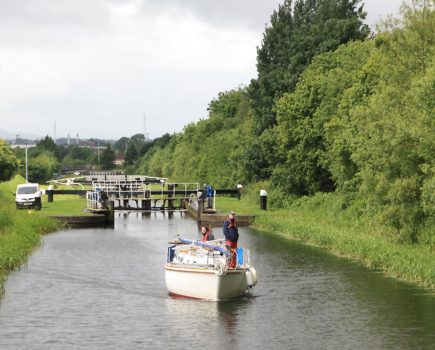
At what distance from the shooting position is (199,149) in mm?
136375

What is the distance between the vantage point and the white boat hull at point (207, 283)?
3253 cm

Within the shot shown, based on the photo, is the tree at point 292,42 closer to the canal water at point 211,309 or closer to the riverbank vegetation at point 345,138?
the riverbank vegetation at point 345,138

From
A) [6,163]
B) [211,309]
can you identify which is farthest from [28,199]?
[6,163]

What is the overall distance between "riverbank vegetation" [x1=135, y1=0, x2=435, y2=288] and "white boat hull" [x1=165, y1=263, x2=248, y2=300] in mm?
7444

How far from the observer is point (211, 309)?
104 ft

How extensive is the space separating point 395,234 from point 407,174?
10.4ft

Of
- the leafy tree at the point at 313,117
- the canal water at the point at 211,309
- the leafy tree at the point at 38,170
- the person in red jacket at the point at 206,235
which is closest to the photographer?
the canal water at the point at 211,309

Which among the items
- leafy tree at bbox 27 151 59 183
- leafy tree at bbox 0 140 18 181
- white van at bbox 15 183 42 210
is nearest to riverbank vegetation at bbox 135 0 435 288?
white van at bbox 15 183 42 210

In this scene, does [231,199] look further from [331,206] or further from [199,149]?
[199,149]

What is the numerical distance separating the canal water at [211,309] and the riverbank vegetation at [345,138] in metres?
2.92

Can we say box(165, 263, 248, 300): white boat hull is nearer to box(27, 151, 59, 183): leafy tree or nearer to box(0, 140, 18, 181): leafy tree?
box(0, 140, 18, 181): leafy tree

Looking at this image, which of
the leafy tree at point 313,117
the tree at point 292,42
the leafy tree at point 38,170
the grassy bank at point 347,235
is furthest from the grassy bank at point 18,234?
the leafy tree at point 38,170

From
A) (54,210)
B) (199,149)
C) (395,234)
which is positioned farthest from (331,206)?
(199,149)

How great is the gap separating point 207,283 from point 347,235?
1815cm
